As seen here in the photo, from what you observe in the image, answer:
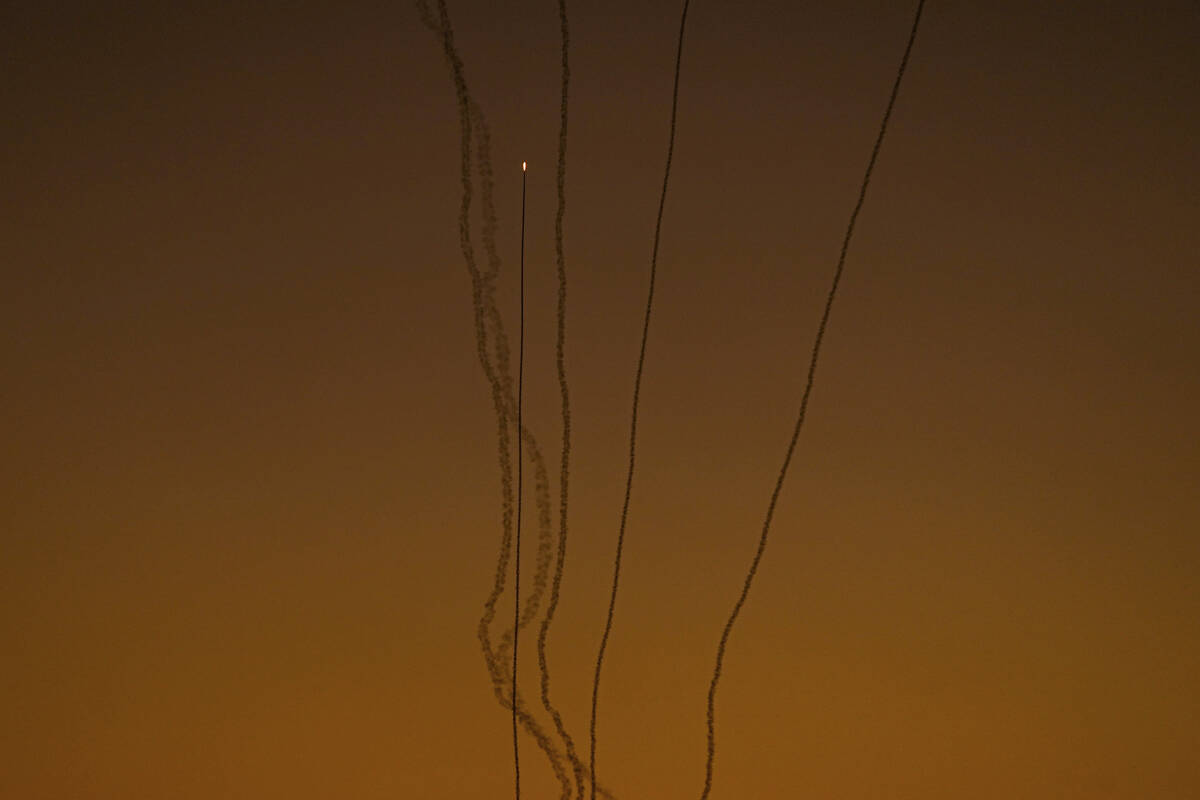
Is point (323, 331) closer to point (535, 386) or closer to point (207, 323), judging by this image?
point (207, 323)

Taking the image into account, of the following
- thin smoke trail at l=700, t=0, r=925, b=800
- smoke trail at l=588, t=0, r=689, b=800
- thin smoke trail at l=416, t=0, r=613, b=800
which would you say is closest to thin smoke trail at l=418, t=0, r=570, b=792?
thin smoke trail at l=416, t=0, r=613, b=800

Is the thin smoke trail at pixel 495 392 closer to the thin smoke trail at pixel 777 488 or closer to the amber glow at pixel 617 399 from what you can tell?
the amber glow at pixel 617 399

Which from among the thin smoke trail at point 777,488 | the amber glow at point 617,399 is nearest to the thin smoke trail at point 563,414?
the amber glow at point 617,399

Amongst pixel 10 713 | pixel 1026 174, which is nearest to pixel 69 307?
pixel 10 713

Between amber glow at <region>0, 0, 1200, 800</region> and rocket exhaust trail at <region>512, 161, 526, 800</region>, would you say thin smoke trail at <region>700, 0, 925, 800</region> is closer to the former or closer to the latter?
amber glow at <region>0, 0, 1200, 800</region>

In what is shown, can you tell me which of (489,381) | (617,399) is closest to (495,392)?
(489,381)

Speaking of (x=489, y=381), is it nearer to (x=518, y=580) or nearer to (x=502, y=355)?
(x=502, y=355)

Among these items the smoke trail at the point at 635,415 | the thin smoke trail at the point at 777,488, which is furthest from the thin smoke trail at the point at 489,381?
the thin smoke trail at the point at 777,488
